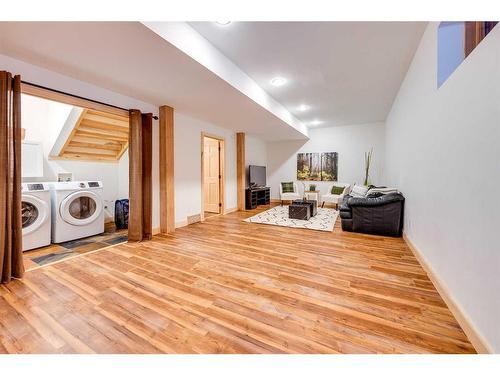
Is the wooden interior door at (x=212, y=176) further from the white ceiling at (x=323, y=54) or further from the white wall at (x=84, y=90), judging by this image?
the white ceiling at (x=323, y=54)

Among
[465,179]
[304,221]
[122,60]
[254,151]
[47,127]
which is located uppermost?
[122,60]

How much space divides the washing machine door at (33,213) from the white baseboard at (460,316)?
15.2 ft

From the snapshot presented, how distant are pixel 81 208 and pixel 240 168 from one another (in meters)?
3.82

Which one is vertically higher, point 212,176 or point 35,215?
point 212,176

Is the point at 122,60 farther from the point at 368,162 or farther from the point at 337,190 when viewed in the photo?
the point at 368,162

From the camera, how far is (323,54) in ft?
8.82

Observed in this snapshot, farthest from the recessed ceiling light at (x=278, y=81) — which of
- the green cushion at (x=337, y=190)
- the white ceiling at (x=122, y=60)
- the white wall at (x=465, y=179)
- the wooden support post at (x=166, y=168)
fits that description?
the green cushion at (x=337, y=190)

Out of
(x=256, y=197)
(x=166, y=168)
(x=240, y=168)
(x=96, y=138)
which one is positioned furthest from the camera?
(x=256, y=197)

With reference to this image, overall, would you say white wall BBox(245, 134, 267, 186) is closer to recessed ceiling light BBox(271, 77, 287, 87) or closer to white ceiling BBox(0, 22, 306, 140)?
recessed ceiling light BBox(271, 77, 287, 87)

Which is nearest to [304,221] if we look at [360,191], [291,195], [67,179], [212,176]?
[360,191]

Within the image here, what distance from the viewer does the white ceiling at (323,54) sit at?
2.21 meters

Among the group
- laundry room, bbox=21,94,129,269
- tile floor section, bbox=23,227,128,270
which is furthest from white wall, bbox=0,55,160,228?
tile floor section, bbox=23,227,128,270
